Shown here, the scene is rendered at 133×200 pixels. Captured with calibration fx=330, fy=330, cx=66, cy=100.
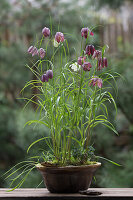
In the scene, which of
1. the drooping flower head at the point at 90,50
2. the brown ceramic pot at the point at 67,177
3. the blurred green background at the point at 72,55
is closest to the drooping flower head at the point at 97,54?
the drooping flower head at the point at 90,50

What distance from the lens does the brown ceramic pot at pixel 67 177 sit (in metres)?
0.89

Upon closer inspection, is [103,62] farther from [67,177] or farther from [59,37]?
[67,177]

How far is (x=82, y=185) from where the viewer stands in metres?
0.92

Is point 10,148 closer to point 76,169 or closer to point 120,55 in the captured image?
point 120,55

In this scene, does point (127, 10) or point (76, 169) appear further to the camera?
point (127, 10)

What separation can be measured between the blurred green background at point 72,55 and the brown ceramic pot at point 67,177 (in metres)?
0.88

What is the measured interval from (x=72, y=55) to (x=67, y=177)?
1.42m

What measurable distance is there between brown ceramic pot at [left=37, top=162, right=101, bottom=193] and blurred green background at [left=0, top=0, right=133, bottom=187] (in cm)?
88

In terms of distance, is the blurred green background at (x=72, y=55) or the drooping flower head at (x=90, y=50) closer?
the drooping flower head at (x=90, y=50)

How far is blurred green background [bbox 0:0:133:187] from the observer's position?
1.90 m

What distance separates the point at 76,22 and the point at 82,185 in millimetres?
1704

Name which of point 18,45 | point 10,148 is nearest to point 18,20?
point 18,45

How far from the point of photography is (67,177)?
0.90 meters

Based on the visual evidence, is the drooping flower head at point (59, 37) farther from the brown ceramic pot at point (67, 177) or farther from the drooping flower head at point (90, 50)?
the brown ceramic pot at point (67, 177)
